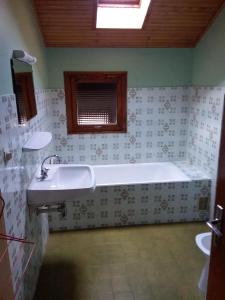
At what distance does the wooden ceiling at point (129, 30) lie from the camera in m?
2.52

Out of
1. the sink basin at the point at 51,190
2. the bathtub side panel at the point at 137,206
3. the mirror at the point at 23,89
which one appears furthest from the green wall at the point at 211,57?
the mirror at the point at 23,89

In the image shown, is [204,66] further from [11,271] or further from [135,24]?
[11,271]

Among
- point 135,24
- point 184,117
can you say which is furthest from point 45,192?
point 184,117

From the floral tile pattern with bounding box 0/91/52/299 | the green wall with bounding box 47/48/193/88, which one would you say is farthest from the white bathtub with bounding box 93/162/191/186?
the floral tile pattern with bounding box 0/91/52/299

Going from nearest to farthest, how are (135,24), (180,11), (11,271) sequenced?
(11,271) < (180,11) < (135,24)

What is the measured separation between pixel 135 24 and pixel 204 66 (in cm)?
100

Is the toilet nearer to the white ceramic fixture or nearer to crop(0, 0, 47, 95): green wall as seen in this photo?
the white ceramic fixture

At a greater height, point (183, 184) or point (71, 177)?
point (71, 177)

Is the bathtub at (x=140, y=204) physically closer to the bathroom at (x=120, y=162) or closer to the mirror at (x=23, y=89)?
the bathroom at (x=120, y=162)

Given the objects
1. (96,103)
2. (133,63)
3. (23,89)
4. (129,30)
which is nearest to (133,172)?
(96,103)

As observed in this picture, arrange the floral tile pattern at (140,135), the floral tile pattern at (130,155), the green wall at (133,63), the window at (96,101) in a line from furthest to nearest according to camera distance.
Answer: the floral tile pattern at (140,135), the window at (96,101), the green wall at (133,63), the floral tile pattern at (130,155)

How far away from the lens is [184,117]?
3.57 m

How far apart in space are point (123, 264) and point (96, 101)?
2.09 meters

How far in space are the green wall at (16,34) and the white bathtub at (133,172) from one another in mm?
1530
